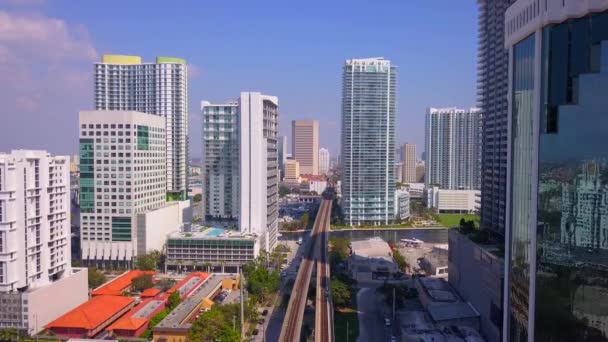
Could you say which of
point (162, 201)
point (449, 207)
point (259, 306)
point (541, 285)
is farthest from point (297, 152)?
point (541, 285)

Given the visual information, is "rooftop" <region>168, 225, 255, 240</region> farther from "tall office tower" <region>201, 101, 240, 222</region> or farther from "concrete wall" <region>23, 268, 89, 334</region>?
"concrete wall" <region>23, 268, 89, 334</region>

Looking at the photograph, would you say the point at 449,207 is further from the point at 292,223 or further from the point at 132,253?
the point at 132,253

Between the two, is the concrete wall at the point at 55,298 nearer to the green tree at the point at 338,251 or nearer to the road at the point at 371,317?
the road at the point at 371,317

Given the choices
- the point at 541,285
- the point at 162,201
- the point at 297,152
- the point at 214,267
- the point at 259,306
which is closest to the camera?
the point at 541,285

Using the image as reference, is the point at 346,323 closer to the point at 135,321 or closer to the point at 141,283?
the point at 135,321

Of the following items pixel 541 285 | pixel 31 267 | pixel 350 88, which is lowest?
pixel 31 267

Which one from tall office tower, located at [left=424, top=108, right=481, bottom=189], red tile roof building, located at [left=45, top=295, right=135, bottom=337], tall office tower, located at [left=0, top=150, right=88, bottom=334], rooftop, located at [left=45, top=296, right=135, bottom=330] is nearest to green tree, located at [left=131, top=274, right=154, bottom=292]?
tall office tower, located at [left=0, top=150, right=88, bottom=334]

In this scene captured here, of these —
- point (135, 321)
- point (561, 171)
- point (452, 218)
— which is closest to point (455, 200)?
point (452, 218)
